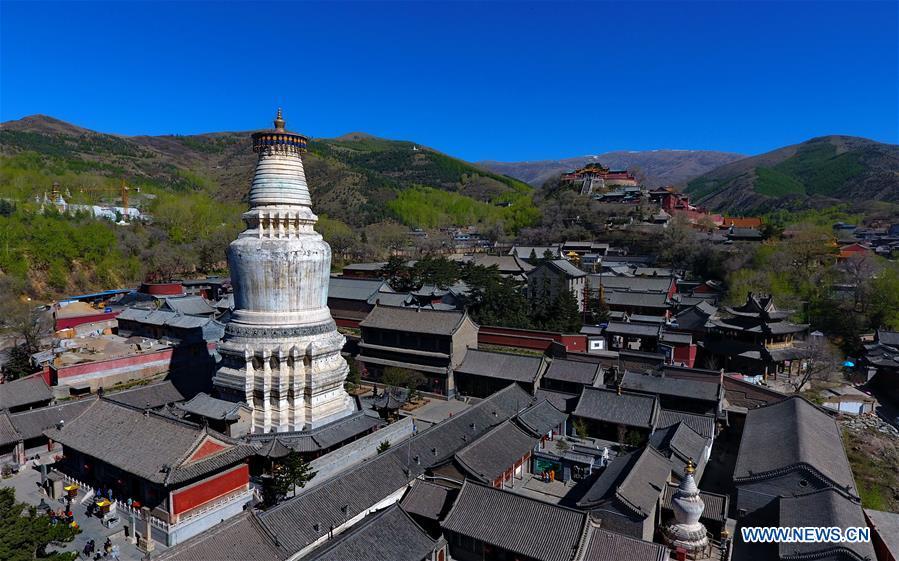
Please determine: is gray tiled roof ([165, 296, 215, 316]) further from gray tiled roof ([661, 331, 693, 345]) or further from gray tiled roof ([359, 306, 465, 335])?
gray tiled roof ([661, 331, 693, 345])

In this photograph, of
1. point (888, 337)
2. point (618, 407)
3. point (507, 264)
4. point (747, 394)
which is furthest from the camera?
point (507, 264)


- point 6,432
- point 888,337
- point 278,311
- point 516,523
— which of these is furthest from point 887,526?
point 6,432

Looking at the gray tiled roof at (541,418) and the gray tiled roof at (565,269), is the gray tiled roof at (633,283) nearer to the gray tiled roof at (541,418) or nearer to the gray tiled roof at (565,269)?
the gray tiled roof at (565,269)

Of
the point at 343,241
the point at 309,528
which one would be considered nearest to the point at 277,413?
the point at 309,528

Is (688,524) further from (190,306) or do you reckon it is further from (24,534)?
(190,306)

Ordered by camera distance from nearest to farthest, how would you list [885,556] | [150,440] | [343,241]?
[885,556], [150,440], [343,241]

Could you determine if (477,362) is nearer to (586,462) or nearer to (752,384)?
(586,462)

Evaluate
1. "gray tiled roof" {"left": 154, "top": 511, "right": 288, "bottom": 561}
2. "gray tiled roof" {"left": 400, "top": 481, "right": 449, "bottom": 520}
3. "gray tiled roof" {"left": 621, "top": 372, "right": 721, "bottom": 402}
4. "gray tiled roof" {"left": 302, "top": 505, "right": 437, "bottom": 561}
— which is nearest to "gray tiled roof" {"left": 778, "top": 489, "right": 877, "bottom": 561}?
"gray tiled roof" {"left": 621, "top": 372, "right": 721, "bottom": 402}

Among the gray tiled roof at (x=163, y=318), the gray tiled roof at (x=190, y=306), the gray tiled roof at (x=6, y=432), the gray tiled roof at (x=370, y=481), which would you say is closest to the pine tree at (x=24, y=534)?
the gray tiled roof at (x=370, y=481)
